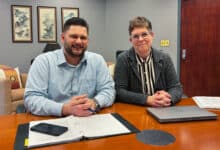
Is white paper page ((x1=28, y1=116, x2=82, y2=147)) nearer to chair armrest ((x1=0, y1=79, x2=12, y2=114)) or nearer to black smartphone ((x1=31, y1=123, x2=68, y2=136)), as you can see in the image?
black smartphone ((x1=31, y1=123, x2=68, y2=136))

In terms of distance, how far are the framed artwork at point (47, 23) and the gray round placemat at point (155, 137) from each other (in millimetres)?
4471

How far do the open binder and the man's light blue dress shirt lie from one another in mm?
255

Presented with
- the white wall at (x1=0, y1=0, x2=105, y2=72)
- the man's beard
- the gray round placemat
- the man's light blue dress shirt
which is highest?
the white wall at (x1=0, y1=0, x2=105, y2=72)

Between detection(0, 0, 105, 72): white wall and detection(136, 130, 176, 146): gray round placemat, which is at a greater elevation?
detection(0, 0, 105, 72): white wall

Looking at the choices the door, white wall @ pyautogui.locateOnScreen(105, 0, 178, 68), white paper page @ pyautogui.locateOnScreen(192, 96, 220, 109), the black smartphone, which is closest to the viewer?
the black smartphone

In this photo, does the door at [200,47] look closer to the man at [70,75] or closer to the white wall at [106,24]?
the white wall at [106,24]

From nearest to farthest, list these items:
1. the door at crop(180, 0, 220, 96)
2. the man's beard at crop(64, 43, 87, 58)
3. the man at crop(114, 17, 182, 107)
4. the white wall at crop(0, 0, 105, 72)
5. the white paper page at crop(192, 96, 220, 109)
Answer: the white paper page at crop(192, 96, 220, 109) → the man's beard at crop(64, 43, 87, 58) → the man at crop(114, 17, 182, 107) → the door at crop(180, 0, 220, 96) → the white wall at crop(0, 0, 105, 72)

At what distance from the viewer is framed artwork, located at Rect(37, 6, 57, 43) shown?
5195 mm

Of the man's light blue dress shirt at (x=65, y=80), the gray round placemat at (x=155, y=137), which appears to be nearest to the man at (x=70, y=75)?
the man's light blue dress shirt at (x=65, y=80)

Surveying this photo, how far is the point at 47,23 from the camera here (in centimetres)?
524

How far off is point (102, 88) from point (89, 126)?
571 millimetres

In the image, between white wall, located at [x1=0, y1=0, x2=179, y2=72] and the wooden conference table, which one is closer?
the wooden conference table

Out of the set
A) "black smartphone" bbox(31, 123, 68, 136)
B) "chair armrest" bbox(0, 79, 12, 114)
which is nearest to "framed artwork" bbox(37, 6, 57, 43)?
"chair armrest" bbox(0, 79, 12, 114)

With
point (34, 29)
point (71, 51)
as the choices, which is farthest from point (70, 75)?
point (34, 29)
